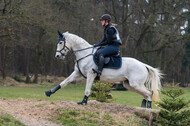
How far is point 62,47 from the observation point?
9.16m

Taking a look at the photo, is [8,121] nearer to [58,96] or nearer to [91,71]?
[91,71]

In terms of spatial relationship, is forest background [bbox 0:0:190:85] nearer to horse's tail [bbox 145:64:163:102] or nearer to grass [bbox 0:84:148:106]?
grass [bbox 0:84:148:106]

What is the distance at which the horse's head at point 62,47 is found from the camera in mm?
9094

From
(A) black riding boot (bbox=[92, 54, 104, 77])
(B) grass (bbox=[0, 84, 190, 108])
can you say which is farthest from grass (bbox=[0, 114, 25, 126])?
(B) grass (bbox=[0, 84, 190, 108])

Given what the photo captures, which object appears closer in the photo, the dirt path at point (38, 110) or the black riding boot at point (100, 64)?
the dirt path at point (38, 110)

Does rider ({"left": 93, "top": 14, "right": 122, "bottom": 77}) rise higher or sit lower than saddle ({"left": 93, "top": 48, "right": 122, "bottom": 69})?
higher

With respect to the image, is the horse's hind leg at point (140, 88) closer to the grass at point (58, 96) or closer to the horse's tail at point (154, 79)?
the horse's tail at point (154, 79)

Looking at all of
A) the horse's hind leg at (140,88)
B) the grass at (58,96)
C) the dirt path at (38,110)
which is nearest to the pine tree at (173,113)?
the horse's hind leg at (140,88)

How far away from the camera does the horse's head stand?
358 inches

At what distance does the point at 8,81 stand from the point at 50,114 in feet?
72.4

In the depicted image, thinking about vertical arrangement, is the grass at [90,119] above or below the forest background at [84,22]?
below

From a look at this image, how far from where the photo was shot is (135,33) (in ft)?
117

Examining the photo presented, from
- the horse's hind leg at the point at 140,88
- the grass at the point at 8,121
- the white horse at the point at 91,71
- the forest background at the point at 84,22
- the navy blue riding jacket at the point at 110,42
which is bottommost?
the grass at the point at 8,121

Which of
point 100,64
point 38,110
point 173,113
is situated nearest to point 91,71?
point 100,64
